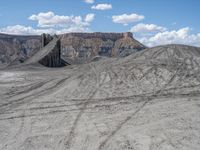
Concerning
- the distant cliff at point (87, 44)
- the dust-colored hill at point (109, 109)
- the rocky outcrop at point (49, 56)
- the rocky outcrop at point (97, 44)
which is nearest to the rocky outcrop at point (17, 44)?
the distant cliff at point (87, 44)

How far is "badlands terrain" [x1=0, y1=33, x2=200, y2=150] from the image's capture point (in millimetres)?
11672

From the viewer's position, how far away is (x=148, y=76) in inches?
822

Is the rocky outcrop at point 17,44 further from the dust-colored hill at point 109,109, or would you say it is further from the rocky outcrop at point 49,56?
the dust-colored hill at point 109,109

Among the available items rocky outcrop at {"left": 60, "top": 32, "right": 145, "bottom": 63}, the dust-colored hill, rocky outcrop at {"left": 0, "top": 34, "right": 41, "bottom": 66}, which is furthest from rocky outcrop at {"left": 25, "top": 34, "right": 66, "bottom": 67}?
rocky outcrop at {"left": 60, "top": 32, "right": 145, "bottom": 63}

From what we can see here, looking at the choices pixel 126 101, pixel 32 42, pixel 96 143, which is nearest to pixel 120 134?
pixel 96 143

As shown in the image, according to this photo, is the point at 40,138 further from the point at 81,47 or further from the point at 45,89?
the point at 81,47

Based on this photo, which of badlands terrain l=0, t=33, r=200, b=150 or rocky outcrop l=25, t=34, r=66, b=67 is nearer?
Answer: badlands terrain l=0, t=33, r=200, b=150

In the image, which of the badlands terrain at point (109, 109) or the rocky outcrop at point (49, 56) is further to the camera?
the rocky outcrop at point (49, 56)

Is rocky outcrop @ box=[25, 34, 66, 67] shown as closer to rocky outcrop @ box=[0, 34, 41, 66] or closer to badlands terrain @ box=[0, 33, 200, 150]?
badlands terrain @ box=[0, 33, 200, 150]

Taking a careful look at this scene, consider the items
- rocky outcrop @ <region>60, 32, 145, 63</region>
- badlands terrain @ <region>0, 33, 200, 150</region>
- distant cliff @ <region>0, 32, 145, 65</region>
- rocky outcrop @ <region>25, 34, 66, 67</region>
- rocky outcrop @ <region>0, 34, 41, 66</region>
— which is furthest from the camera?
rocky outcrop @ <region>60, 32, 145, 63</region>

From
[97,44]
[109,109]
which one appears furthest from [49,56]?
[97,44]

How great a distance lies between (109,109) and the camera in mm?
15562

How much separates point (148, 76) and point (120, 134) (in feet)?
30.2

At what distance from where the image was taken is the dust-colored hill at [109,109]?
1169 centimetres
